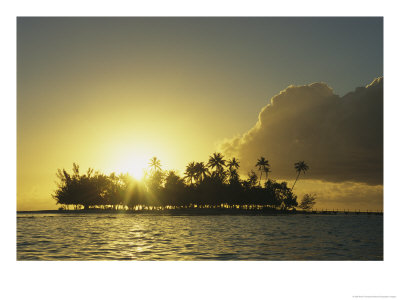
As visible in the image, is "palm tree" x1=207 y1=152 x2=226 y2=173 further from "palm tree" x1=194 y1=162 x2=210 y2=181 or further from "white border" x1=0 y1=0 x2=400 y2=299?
"white border" x1=0 y1=0 x2=400 y2=299

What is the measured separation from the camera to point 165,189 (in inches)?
3893

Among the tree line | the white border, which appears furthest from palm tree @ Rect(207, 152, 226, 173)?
the white border

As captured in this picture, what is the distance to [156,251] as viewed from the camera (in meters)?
22.6

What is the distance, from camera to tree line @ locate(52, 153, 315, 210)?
97.8 m
